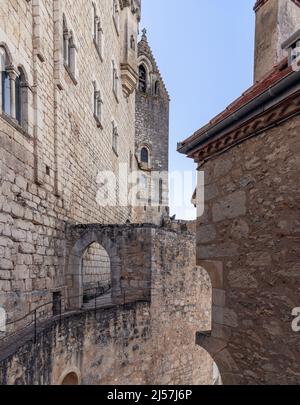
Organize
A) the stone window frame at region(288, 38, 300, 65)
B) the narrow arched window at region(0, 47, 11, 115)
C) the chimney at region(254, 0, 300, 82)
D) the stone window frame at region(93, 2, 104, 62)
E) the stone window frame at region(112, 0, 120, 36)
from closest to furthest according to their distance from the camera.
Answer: the stone window frame at region(288, 38, 300, 65)
the chimney at region(254, 0, 300, 82)
the narrow arched window at region(0, 47, 11, 115)
the stone window frame at region(93, 2, 104, 62)
the stone window frame at region(112, 0, 120, 36)

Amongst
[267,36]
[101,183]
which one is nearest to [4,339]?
[267,36]

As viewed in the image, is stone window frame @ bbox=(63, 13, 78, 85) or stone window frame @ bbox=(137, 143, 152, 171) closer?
stone window frame @ bbox=(63, 13, 78, 85)

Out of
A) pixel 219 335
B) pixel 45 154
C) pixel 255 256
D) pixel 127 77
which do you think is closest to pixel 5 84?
pixel 45 154

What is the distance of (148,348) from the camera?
7707 mm

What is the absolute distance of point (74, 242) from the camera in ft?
26.5

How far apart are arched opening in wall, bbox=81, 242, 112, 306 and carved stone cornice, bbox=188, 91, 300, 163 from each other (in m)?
6.09

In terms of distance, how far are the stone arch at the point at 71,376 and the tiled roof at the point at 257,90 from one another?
4.32 m

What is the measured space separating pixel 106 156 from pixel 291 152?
1099 centimetres

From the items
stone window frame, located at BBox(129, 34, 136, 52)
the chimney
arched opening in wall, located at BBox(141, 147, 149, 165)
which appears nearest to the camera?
the chimney

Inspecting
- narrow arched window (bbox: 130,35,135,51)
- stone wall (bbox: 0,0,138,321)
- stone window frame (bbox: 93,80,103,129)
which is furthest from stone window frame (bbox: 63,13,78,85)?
narrow arched window (bbox: 130,35,135,51)

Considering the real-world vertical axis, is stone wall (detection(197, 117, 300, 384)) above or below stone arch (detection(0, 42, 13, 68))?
below

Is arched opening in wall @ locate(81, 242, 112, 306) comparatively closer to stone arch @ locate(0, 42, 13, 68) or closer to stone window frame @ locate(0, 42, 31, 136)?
stone window frame @ locate(0, 42, 31, 136)

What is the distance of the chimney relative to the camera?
416cm
